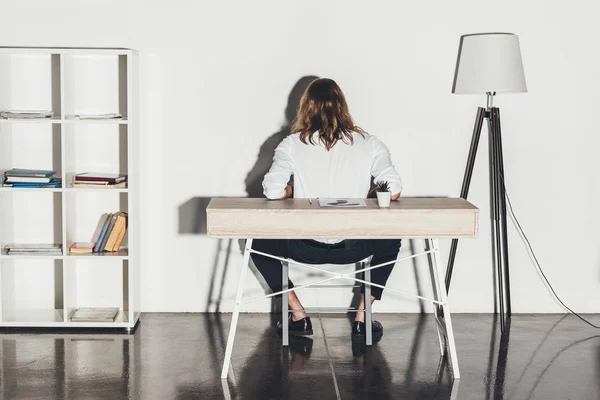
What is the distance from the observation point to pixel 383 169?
185 inches

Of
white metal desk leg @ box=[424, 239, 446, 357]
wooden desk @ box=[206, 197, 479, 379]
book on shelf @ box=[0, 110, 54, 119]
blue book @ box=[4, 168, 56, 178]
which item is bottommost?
white metal desk leg @ box=[424, 239, 446, 357]

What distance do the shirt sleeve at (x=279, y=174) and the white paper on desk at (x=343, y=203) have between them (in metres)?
0.22

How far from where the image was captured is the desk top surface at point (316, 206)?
4211mm

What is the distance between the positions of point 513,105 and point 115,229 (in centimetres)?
261

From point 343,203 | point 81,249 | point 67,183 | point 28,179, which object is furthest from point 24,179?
point 343,203

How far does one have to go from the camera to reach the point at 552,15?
545 cm

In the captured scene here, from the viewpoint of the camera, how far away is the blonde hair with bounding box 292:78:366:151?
15.5ft

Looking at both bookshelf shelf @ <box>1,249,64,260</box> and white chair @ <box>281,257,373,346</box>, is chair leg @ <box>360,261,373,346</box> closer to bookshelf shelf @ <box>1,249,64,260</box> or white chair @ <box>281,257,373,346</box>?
white chair @ <box>281,257,373,346</box>

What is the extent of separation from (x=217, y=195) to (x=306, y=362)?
1.42 m

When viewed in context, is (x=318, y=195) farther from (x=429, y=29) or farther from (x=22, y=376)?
(x=22, y=376)

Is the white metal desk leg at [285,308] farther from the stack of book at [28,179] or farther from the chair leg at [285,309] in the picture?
the stack of book at [28,179]

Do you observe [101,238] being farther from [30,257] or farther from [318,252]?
[318,252]

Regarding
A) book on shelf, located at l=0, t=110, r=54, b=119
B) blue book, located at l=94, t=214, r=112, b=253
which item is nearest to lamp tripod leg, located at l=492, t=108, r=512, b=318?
blue book, located at l=94, t=214, r=112, b=253

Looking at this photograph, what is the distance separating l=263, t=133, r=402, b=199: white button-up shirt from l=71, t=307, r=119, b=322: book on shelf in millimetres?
1468
